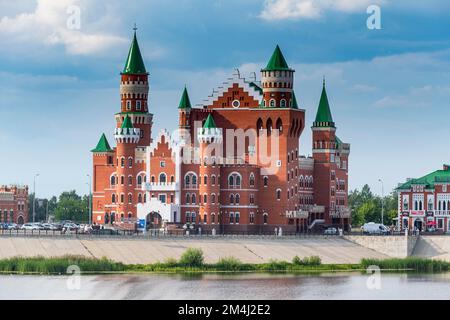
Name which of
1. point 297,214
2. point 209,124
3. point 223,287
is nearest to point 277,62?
point 209,124

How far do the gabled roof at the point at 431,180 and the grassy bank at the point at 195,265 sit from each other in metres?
31.1

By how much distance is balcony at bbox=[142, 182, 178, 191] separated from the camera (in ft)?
554

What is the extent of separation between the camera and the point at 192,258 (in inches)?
5694

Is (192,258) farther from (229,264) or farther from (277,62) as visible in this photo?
(277,62)

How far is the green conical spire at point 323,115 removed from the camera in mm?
177250

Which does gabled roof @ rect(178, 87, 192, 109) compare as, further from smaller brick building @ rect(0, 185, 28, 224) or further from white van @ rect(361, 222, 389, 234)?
smaller brick building @ rect(0, 185, 28, 224)

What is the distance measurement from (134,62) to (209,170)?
1452cm

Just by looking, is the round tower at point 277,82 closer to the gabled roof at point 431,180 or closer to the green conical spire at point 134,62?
the green conical spire at point 134,62

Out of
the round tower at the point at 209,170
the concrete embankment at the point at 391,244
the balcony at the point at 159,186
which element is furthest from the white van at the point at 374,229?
the balcony at the point at 159,186

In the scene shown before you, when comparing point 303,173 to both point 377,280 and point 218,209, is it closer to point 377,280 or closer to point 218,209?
point 218,209

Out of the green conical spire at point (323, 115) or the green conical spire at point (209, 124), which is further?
the green conical spire at point (323, 115)

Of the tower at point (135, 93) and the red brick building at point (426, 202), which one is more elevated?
the tower at point (135, 93)

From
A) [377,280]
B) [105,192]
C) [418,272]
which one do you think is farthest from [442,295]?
[105,192]
